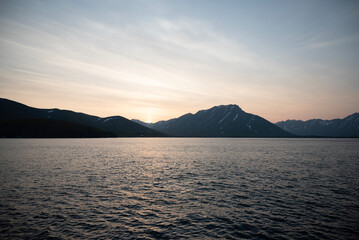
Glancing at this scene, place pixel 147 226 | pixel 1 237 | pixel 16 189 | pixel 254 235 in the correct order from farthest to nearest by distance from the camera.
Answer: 1. pixel 16 189
2. pixel 147 226
3. pixel 254 235
4. pixel 1 237

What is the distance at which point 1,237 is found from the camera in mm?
19094

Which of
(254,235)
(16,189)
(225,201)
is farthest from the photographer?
(16,189)

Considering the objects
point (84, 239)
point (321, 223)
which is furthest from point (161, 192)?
point (321, 223)

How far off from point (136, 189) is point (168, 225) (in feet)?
54.2

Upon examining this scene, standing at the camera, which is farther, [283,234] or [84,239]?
[283,234]

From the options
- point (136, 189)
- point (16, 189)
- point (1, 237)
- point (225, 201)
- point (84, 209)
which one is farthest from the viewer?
point (136, 189)

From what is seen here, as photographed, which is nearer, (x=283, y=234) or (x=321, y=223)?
(x=283, y=234)

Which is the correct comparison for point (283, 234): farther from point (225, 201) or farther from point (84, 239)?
point (84, 239)

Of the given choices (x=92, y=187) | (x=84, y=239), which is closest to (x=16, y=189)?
(x=92, y=187)

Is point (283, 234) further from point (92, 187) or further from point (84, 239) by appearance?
point (92, 187)

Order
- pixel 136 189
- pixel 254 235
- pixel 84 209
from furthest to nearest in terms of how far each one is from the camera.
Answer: pixel 136 189 → pixel 84 209 → pixel 254 235

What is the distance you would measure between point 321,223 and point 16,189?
4666 centimetres

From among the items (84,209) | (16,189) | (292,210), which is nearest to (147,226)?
(84,209)

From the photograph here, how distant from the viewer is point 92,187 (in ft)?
126
